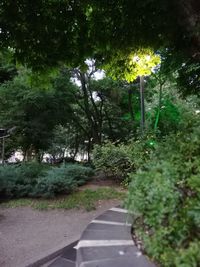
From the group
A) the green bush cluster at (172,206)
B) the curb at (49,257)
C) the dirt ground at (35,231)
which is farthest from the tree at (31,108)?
the green bush cluster at (172,206)

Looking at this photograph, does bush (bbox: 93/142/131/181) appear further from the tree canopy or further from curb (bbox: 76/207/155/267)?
curb (bbox: 76/207/155/267)

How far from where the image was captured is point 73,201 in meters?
6.94

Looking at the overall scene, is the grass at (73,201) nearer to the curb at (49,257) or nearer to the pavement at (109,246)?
the curb at (49,257)

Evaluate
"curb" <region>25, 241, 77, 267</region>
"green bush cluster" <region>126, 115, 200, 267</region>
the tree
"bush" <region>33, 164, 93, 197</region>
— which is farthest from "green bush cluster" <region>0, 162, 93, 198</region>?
"green bush cluster" <region>126, 115, 200, 267</region>

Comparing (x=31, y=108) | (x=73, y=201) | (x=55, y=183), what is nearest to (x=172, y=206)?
(x=73, y=201)

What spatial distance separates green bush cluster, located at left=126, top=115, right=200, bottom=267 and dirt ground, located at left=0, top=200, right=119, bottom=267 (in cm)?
266

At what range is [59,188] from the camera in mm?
7363

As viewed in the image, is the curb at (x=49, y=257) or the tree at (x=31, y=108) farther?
the tree at (x=31, y=108)

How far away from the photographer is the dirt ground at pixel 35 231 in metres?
4.23

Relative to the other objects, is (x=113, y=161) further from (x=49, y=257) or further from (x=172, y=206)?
(x=172, y=206)

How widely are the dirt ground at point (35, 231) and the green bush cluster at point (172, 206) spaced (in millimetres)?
2659

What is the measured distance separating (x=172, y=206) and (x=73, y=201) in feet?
17.7

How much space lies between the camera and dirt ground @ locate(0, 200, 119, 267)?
4.23m

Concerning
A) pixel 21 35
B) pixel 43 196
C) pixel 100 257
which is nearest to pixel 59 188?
pixel 43 196
